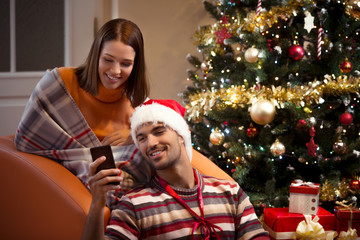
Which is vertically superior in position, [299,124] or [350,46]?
[350,46]

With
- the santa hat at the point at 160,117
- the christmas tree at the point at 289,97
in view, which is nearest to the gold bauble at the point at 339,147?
the christmas tree at the point at 289,97

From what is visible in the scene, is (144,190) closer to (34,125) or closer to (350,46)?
(34,125)

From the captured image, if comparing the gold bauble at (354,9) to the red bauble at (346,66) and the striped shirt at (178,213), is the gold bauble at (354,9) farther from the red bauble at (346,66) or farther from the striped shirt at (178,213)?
the striped shirt at (178,213)

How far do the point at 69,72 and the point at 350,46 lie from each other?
1.49 metres

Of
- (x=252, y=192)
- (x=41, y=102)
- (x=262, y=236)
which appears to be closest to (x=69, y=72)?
(x=41, y=102)

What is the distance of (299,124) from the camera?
2072mm

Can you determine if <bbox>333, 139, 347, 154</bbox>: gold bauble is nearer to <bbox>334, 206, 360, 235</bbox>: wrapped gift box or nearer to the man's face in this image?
<bbox>334, 206, 360, 235</bbox>: wrapped gift box

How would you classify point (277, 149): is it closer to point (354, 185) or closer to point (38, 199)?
point (354, 185)

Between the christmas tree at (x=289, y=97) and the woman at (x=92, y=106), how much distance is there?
0.56m

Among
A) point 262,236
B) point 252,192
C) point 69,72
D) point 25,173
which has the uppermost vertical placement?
point 69,72

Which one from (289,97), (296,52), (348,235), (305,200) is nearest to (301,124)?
(289,97)

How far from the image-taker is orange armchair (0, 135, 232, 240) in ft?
4.56

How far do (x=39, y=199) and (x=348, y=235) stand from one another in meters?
1.21

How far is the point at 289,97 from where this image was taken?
206cm
